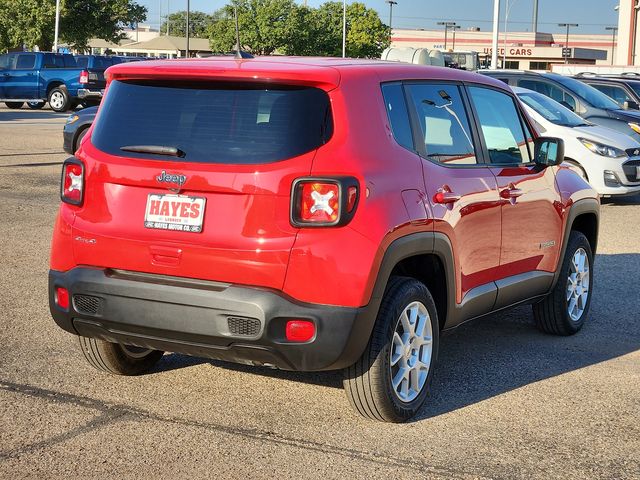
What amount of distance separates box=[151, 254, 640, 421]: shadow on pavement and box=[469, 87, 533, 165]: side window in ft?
3.43

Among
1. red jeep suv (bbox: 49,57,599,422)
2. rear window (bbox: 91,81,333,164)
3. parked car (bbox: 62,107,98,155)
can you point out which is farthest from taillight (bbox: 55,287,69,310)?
parked car (bbox: 62,107,98,155)

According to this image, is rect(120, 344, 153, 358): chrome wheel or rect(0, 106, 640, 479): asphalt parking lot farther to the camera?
rect(120, 344, 153, 358): chrome wheel

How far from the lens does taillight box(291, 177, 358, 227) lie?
4.60 m

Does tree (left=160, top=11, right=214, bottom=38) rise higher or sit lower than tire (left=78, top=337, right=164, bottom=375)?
higher

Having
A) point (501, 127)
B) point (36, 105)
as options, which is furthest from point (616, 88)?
point (36, 105)

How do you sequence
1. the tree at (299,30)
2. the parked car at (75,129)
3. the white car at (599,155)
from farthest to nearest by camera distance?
the tree at (299,30) < the parked car at (75,129) < the white car at (599,155)

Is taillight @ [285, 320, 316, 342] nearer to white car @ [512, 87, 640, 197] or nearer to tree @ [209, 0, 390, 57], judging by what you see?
white car @ [512, 87, 640, 197]

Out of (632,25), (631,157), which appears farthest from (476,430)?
(632,25)

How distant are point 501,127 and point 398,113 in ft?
4.56

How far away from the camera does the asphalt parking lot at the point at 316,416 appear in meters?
→ 4.57

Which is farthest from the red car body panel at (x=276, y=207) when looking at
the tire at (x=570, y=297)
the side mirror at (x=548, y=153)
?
the tire at (x=570, y=297)

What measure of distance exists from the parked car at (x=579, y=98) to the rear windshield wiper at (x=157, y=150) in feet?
42.4

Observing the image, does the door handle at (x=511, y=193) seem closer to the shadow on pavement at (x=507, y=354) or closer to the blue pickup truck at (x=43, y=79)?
the shadow on pavement at (x=507, y=354)

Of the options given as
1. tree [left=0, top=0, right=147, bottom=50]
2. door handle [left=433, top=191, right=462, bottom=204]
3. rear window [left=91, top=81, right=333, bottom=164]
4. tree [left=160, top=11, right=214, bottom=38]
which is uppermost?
tree [left=160, top=11, right=214, bottom=38]
